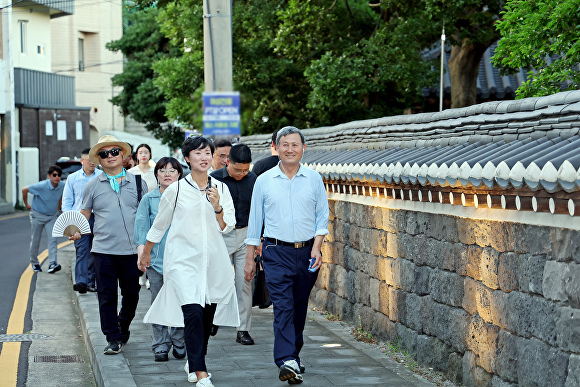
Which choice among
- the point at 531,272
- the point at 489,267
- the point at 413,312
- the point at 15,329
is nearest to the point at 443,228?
the point at 489,267

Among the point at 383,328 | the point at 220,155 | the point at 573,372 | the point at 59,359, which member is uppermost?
the point at 220,155

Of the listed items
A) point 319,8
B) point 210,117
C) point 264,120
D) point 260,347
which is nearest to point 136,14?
point 264,120

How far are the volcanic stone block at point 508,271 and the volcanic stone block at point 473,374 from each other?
0.70 m

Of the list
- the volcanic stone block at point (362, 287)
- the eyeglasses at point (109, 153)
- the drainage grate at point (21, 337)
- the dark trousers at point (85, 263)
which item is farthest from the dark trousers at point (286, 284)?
the dark trousers at point (85, 263)

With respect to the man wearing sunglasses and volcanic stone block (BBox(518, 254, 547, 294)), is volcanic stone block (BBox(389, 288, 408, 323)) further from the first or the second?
the man wearing sunglasses

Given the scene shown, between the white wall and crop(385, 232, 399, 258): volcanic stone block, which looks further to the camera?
the white wall

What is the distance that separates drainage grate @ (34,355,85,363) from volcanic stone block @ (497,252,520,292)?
167 inches

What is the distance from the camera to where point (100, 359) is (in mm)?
7223

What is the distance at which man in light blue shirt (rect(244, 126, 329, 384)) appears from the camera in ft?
22.1

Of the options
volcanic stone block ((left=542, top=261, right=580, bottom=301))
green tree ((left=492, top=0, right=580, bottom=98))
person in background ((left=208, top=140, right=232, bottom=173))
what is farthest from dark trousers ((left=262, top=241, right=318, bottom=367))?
green tree ((left=492, top=0, right=580, bottom=98))

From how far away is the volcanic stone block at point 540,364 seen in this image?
16.2 ft

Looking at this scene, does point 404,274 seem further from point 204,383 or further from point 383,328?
point 204,383

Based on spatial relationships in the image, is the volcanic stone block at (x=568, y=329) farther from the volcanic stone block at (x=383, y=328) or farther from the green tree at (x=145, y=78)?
the green tree at (x=145, y=78)

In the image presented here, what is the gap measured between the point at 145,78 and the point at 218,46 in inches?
1068
